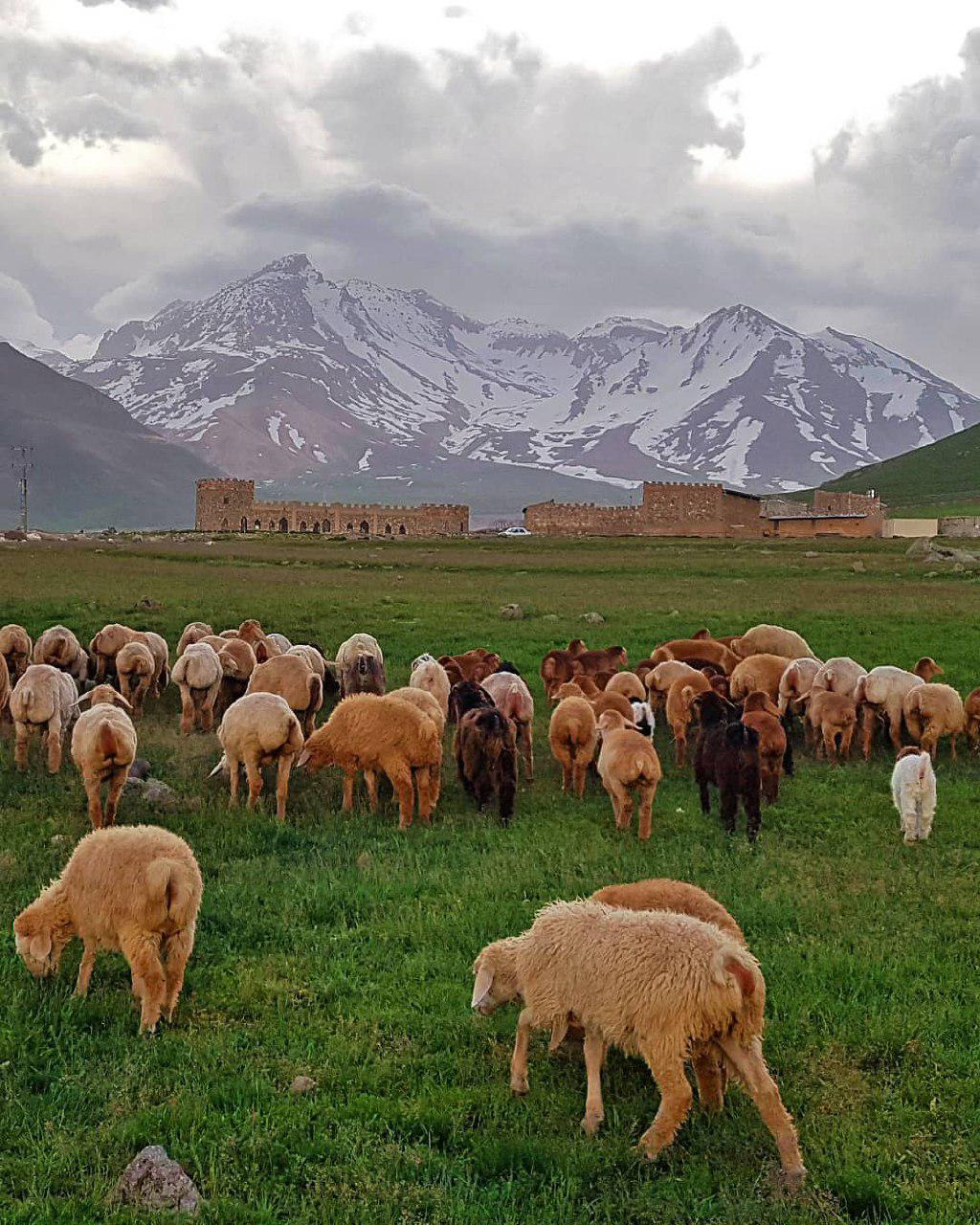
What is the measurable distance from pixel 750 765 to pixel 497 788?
10.3ft

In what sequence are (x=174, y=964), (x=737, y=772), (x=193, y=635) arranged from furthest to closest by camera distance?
(x=193, y=635)
(x=737, y=772)
(x=174, y=964)

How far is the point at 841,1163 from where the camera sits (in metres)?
5.96

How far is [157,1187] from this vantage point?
5.62m

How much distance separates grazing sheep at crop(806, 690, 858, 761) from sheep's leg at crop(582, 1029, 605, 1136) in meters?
10.7

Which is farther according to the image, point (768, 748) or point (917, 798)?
point (768, 748)

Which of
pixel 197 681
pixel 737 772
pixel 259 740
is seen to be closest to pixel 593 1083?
pixel 737 772

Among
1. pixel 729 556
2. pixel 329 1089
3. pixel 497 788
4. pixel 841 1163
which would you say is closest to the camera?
pixel 841 1163

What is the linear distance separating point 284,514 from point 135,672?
13429cm

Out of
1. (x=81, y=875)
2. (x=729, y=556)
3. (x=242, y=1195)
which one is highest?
(x=729, y=556)

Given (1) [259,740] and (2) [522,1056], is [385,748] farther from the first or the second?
(2) [522,1056]

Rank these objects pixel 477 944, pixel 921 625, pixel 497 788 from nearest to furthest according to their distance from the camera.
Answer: pixel 477 944
pixel 497 788
pixel 921 625

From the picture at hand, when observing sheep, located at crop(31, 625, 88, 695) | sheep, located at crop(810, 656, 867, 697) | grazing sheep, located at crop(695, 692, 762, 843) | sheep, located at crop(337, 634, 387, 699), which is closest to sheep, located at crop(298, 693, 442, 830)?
grazing sheep, located at crop(695, 692, 762, 843)

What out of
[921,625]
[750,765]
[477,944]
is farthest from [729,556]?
[477,944]

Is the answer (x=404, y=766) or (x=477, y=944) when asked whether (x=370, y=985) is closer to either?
(x=477, y=944)
